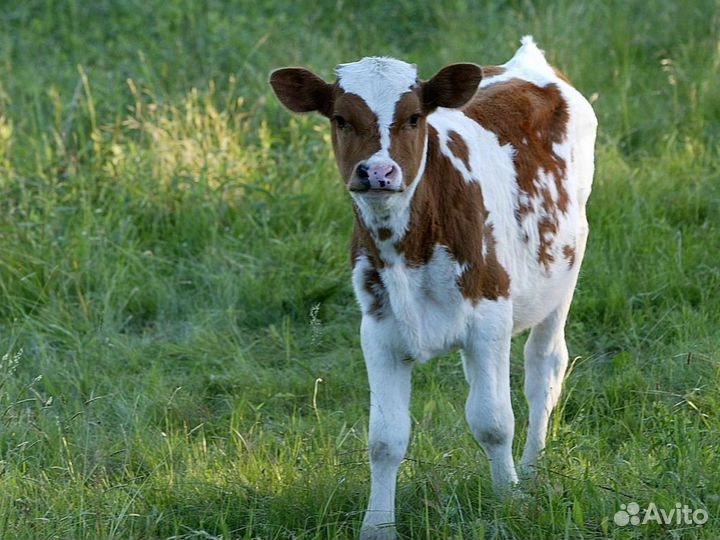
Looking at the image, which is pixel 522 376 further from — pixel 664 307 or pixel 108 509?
pixel 108 509

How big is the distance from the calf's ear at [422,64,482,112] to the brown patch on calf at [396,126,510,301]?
0.19 metres

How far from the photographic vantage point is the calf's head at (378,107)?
4248 mm

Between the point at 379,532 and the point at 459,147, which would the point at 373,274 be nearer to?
the point at 459,147

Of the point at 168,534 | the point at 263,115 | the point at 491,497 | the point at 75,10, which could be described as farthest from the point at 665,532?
the point at 75,10

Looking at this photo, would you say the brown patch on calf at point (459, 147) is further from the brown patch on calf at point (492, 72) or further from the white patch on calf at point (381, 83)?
the brown patch on calf at point (492, 72)

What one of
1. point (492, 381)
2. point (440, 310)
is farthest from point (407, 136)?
point (492, 381)

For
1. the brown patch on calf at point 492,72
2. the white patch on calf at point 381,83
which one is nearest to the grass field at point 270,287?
the white patch on calf at point 381,83

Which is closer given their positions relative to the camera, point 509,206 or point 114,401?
point 509,206

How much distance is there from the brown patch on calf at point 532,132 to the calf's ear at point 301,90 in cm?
70

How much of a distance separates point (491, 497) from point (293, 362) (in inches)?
76.8

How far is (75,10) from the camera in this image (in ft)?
33.7

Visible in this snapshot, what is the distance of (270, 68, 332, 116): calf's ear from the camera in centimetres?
465

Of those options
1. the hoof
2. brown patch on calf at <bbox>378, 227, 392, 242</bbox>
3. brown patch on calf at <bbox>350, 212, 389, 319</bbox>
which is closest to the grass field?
the hoof

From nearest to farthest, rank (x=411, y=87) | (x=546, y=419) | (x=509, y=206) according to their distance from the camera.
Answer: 1. (x=411, y=87)
2. (x=509, y=206)
3. (x=546, y=419)
